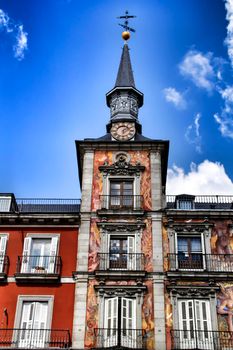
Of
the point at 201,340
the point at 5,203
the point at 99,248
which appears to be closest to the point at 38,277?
the point at 99,248

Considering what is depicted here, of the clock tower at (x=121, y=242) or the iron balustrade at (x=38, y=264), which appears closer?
the clock tower at (x=121, y=242)

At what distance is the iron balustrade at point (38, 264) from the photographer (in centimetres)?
3159

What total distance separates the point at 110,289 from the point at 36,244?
19.3 ft

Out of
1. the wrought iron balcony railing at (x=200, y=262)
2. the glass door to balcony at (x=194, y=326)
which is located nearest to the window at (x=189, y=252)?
the wrought iron balcony railing at (x=200, y=262)

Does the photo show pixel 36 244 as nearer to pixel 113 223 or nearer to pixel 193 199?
pixel 113 223

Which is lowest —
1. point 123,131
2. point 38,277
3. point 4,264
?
point 38,277

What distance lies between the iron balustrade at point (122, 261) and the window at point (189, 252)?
245 cm

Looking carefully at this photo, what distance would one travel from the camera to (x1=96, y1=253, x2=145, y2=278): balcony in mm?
30875

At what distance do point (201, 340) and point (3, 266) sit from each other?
12626mm

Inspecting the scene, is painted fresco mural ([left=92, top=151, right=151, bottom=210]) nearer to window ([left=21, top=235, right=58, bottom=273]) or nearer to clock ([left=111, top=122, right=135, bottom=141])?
clock ([left=111, top=122, right=135, bottom=141])

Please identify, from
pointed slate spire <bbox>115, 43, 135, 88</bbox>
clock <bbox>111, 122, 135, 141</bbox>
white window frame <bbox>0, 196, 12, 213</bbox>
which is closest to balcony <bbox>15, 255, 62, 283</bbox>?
white window frame <bbox>0, 196, 12, 213</bbox>

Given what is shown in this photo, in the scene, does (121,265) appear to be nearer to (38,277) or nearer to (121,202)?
(121,202)

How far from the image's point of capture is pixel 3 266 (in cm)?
3188

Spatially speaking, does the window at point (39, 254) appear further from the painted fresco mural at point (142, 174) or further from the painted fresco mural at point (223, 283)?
the painted fresco mural at point (223, 283)
